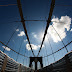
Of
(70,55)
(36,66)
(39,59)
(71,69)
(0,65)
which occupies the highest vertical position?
(39,59)

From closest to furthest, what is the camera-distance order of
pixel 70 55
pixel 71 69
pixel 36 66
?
pixel 71 69 < pixel 70 55 < pixel 36 66

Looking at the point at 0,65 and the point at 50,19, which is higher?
the point at 50,19

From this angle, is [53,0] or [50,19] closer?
[53,0]

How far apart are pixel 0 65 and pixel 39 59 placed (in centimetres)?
1972

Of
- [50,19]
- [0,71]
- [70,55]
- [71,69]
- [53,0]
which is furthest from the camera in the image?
[50,19]

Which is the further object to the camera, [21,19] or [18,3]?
[21,19]

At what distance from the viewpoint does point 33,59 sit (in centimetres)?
2047

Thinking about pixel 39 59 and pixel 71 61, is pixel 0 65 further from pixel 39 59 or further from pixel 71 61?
pixel 39 59

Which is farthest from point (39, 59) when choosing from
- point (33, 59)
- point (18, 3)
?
point (18, 3)

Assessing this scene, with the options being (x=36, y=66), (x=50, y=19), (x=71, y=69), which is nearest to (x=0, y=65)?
(x=71, y=69)

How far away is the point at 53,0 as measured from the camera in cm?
532

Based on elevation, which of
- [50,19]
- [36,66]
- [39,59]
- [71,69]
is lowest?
[71,69]

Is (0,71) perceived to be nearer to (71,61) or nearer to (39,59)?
(71,61)

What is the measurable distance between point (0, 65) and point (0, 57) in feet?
0.98
